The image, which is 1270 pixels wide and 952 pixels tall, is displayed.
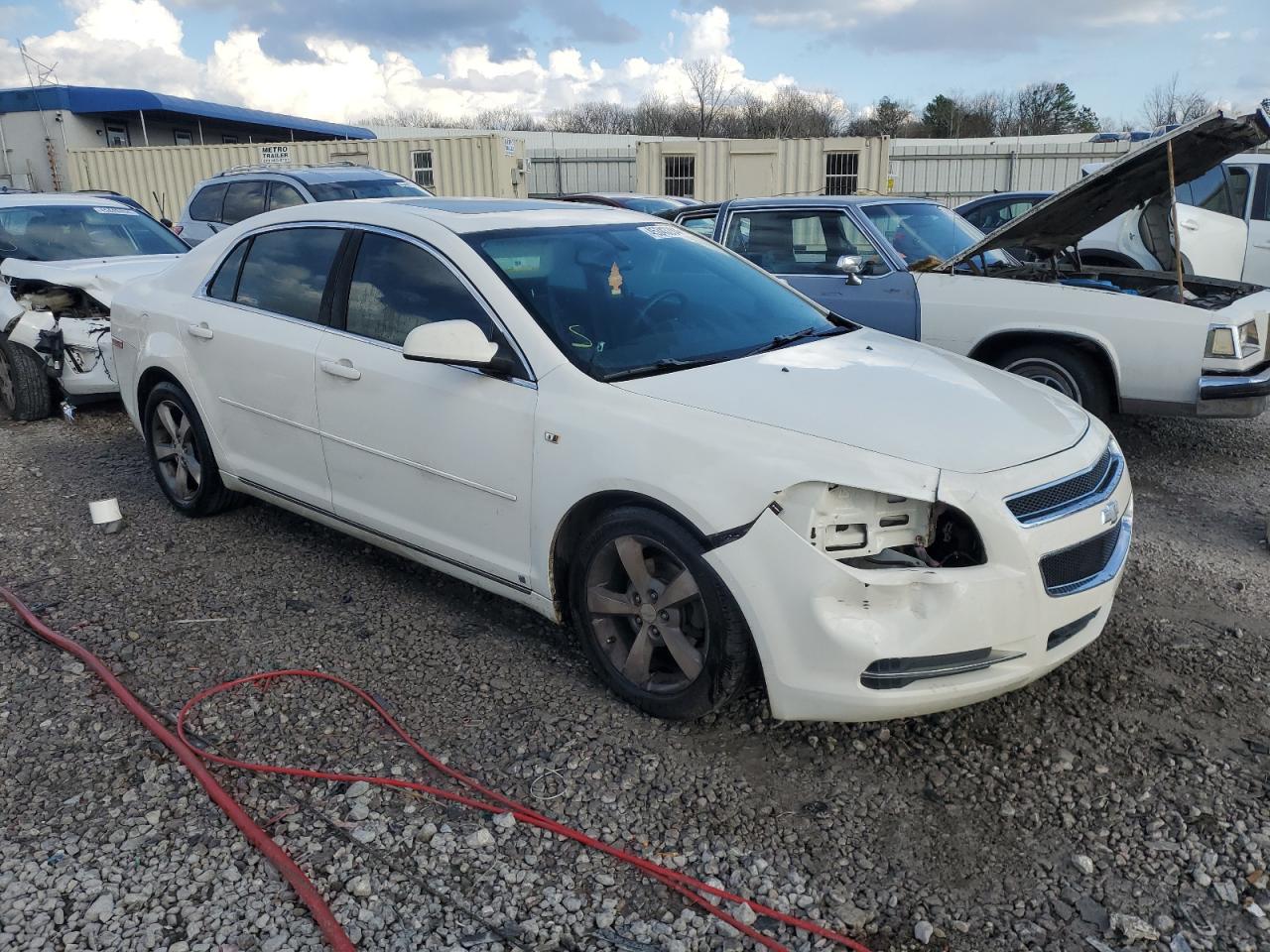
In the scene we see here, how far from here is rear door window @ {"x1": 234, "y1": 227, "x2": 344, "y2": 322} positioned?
4234mm

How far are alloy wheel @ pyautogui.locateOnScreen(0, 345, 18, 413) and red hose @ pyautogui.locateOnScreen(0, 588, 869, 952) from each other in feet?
14.7

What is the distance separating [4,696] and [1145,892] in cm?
359

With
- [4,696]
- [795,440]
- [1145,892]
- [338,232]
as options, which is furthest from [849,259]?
[4,696]

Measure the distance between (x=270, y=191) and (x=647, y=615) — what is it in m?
9.46

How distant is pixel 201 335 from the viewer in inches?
185

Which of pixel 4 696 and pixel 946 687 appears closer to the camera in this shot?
pixel 946 687

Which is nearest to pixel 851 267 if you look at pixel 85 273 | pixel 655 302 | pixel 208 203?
pixel 655 302

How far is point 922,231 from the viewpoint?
24.0 ft

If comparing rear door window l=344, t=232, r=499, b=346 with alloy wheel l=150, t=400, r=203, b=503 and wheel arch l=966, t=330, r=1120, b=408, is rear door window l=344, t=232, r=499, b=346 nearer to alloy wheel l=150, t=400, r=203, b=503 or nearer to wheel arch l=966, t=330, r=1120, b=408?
alloy wheel l=150, t=400, r=203, b=503

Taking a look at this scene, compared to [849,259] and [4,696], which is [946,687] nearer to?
[4,696]

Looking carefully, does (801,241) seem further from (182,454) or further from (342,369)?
(182,454)

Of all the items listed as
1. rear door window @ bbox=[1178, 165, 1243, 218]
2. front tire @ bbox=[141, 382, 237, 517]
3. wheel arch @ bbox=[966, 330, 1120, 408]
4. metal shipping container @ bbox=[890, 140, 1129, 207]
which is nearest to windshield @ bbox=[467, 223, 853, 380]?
front tire @ bbox=[141, 382, 237, 517]

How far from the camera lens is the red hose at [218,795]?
2422 mm

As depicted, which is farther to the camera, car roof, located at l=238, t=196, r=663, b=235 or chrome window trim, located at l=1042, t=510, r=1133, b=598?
car roof, located at l=238, t=196, r=663, b=235
